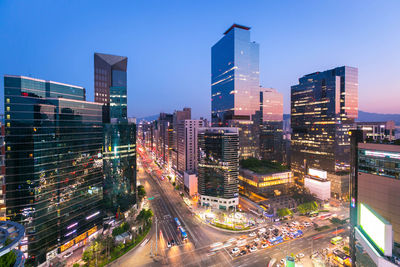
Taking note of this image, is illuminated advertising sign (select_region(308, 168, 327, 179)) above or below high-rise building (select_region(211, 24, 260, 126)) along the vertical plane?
below

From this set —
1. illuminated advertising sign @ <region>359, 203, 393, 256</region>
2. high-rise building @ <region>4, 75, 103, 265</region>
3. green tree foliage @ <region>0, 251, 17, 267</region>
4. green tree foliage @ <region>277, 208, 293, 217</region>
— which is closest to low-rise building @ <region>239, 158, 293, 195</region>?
green tree foliage @ <region>277, 208, 293, 217</region>

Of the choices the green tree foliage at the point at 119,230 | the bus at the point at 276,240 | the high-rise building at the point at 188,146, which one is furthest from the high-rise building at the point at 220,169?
the green tree foliage at the point at 119,230

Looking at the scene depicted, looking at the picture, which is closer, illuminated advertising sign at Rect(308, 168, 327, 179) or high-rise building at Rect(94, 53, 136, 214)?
high-rise building at Rect(94, 53, 136, 214)

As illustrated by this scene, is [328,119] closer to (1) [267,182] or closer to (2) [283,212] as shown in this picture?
(1) [267,182]

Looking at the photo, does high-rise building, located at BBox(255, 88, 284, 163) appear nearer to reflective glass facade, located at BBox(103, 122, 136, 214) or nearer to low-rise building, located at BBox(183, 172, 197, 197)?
low-rise building, located at BBox(183, 172, 197, 197)

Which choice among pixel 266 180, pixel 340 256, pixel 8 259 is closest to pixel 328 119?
pixel 266 180

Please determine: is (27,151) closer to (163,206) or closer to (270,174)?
(163,206)

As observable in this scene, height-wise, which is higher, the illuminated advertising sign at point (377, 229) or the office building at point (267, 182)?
the illuminated advertising sign at point (377, 229)

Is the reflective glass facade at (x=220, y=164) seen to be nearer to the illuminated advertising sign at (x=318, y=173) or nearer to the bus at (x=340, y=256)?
the bus at (x=340, y=256)
